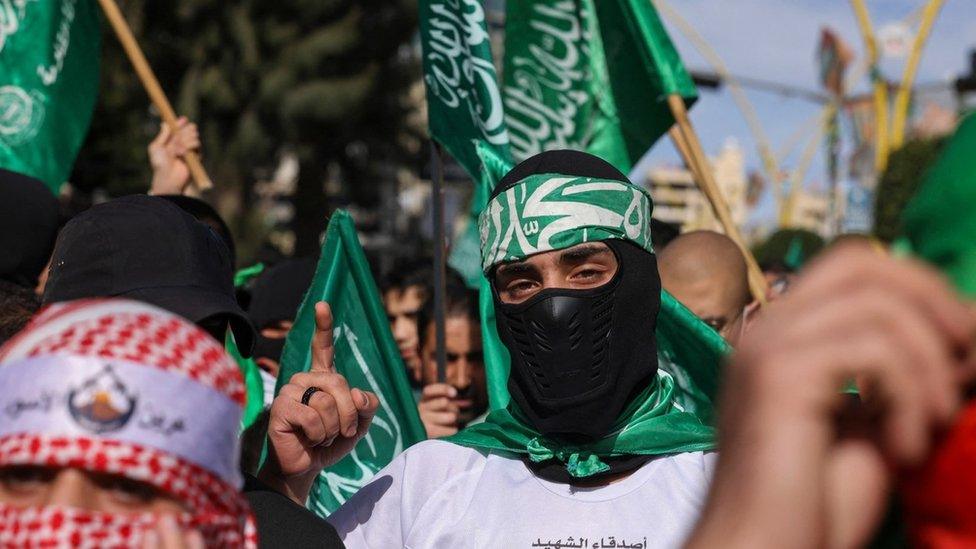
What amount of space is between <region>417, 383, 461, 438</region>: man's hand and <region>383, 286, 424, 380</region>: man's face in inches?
96.2

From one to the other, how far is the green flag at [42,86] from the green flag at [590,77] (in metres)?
2.13

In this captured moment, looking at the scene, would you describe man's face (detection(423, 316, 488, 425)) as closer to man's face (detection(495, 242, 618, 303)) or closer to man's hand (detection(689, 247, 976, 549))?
man's face (detection(495, 242, 618, 303))

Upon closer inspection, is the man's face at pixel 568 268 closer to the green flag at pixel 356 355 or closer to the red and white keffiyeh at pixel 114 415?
the green flag at pixel 356 355

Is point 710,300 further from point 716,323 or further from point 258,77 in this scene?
point 258,77

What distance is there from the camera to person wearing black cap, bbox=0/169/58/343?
3750mm

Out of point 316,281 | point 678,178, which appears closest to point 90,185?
point 316,281

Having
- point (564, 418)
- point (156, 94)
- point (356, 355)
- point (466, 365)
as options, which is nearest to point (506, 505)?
point (564, 418)

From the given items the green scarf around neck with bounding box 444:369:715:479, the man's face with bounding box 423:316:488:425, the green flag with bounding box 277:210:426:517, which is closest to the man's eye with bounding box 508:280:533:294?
the green scarf around neck with bounding box 444:369:715:479

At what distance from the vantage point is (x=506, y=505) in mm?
2855

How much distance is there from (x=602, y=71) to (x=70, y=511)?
4870 millimetres

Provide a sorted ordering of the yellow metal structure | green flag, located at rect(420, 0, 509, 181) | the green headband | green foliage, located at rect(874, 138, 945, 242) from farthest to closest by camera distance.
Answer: green foliage, located at rect(874, 138, 945, 242) < the yellow metal structure < green flag, located at rect(420, 0, 509, 181) < the green headband

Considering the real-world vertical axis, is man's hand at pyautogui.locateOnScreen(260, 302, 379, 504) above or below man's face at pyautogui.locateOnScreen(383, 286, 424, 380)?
above

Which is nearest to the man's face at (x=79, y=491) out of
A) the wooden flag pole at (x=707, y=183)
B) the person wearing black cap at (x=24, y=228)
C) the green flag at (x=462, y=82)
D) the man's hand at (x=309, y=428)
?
the man's hand at (x=309, y=428)

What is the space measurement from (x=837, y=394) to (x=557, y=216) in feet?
6.97
